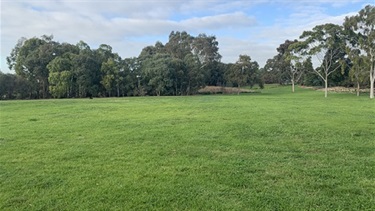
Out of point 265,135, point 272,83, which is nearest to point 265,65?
point 272,83

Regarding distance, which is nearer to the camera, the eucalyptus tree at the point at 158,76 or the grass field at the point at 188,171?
the grass field at the point at 188,171

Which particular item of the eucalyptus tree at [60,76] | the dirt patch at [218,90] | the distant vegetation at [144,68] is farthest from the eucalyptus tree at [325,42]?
the eucalyptus tree at [60,76]

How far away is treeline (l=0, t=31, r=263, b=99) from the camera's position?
140 feet

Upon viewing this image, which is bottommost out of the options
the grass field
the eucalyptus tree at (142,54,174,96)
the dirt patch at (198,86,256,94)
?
the grass field

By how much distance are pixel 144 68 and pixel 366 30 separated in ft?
100

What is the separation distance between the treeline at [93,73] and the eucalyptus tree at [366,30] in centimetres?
1769

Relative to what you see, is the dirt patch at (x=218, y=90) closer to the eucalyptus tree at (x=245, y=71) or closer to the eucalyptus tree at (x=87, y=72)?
the eucalyptus tree at (x=245, y=71)

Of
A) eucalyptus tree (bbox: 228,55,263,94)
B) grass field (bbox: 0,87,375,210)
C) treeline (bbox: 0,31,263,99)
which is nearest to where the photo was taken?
grass field (bbox: 0,87,375,210)

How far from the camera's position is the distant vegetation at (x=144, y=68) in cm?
3962

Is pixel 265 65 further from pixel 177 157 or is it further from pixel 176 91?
pixel 177 157

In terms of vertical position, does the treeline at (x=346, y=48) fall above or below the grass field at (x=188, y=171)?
above

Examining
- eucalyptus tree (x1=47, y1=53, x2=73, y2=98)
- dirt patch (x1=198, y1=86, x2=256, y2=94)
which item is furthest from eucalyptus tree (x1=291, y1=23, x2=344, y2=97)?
eucalyptus tree (x1=47, y1=53, x2=73, y2=98)

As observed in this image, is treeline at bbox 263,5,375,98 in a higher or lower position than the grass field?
higher

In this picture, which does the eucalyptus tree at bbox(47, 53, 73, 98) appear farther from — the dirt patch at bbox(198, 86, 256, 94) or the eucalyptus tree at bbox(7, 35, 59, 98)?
the dirt patch at bbox(198, 86, 256, 94)
